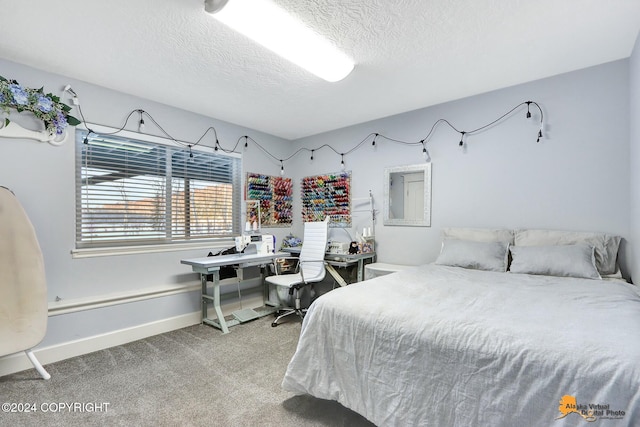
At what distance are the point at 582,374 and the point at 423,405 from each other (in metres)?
0.62

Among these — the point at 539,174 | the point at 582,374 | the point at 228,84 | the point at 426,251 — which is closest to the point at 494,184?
the point at 539,174

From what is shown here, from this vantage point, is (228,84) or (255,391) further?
(228,84)

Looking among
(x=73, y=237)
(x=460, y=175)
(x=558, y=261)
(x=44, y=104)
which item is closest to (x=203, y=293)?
(x=73, y=237)

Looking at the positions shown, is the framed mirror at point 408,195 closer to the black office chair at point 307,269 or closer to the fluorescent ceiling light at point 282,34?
the black office chair at point 307,269

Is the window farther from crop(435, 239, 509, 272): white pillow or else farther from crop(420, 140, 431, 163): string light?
crop(435, 239, 509, 272): white pillow

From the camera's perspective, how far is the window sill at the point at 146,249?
8.89 ft

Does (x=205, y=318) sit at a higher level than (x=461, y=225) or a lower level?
lower

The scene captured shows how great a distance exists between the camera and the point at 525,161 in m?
2.81

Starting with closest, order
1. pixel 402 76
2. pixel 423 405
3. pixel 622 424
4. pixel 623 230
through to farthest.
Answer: pixel 622 424 < pixel 423 405 < pixel 623 230 < pixel 402 76

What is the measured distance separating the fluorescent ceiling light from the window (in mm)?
1882

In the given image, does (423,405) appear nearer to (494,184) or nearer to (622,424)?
(622,424)

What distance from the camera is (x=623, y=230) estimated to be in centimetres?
240

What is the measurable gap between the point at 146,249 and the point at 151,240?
0.14m

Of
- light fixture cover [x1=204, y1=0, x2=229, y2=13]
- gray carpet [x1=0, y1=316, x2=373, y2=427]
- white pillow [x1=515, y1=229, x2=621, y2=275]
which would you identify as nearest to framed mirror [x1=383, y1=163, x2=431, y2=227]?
white pillow [x1=515, y1=229, x2=621, y2=275]
